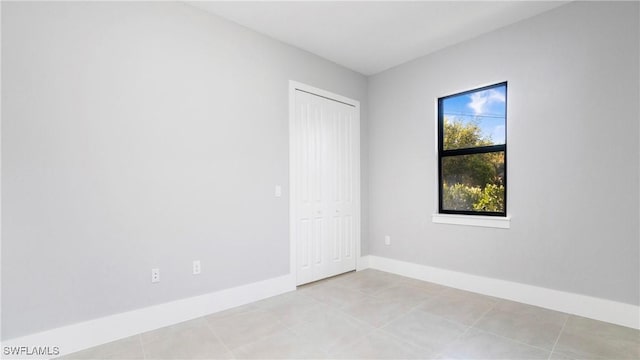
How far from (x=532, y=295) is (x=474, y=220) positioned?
84 cm

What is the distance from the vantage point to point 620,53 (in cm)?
239

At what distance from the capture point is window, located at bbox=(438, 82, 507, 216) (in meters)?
3.14

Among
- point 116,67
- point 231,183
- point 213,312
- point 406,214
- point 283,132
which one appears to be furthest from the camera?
point 406,214

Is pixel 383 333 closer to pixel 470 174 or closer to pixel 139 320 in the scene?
pixel 139 320

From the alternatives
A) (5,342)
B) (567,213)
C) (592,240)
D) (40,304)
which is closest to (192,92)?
(40,304)

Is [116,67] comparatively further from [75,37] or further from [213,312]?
[213,312]

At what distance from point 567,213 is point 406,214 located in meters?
1.63

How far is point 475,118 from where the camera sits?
11.0 feet

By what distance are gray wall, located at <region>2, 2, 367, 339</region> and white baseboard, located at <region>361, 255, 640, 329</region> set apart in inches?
66.8

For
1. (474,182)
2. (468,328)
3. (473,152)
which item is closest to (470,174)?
(474,182)

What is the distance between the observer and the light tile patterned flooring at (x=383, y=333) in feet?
6.52

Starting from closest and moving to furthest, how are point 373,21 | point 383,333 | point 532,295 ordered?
point 383,333 < point 532,295 < point 373,21

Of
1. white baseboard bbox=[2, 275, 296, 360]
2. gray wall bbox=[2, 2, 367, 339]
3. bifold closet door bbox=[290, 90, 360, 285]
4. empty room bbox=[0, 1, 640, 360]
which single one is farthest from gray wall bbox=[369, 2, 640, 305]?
white baseboard bbox=[2, 275, 296, 360]

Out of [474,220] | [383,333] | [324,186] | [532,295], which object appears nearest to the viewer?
[383,333]
